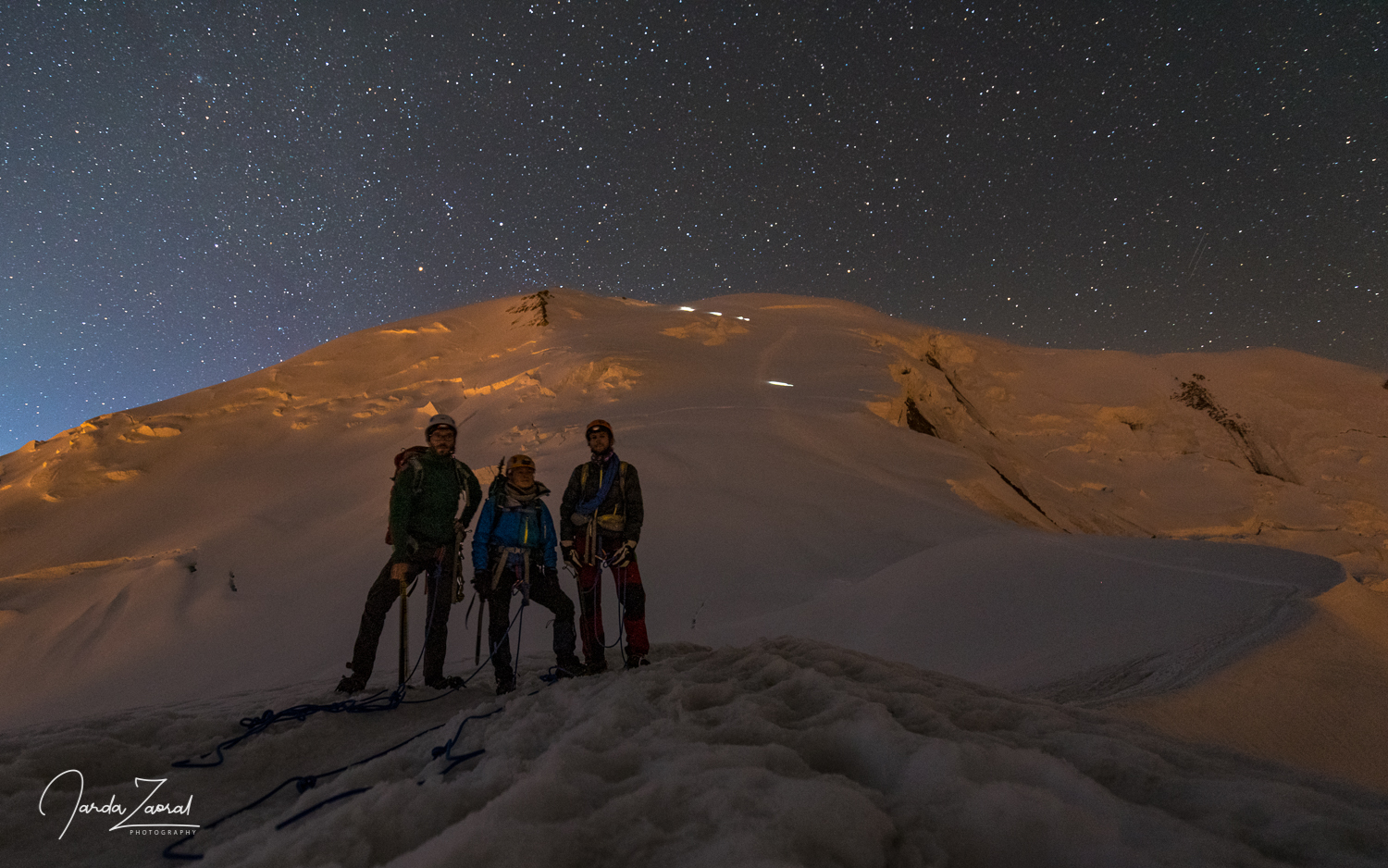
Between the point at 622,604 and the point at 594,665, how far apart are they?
454 mm

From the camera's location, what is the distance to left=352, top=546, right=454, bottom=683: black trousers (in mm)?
A: 4160

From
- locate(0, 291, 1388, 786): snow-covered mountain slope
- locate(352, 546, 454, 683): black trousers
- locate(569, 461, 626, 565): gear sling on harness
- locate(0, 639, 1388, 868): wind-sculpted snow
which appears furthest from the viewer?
locate(0, 291, 1388, 786): snow-covered mountain slope

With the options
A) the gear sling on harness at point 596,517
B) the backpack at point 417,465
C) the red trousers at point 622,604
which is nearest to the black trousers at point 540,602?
the red trousers at point 622,604

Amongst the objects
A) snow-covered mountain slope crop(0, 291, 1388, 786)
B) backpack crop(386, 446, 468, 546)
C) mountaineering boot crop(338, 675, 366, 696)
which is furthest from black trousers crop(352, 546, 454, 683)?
snow-covered mountain slope crop(0, 291, 1388, 786)

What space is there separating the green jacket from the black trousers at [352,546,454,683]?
0.13 meters

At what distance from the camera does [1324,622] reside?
3527 mm

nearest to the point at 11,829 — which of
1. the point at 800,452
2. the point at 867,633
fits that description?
the point at 867,633

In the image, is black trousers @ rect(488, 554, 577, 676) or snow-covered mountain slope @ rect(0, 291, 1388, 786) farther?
snow-covered mountain slope @ rect(0, 291, 1388, 786)

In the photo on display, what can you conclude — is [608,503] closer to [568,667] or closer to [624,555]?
[624,555]

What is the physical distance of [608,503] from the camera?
4543 millimetres

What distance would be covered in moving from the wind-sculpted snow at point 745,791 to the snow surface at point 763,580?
0.01 metres

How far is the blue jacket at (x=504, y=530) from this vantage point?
439 centimetres

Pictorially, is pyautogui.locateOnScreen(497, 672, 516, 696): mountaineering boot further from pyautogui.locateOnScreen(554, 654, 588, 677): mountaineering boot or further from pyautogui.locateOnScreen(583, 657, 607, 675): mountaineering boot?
pyautogui.locateOnScreen(583, 657, 607, 675): mountaineering boot

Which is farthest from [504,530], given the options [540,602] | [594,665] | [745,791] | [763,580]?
[763,580]
